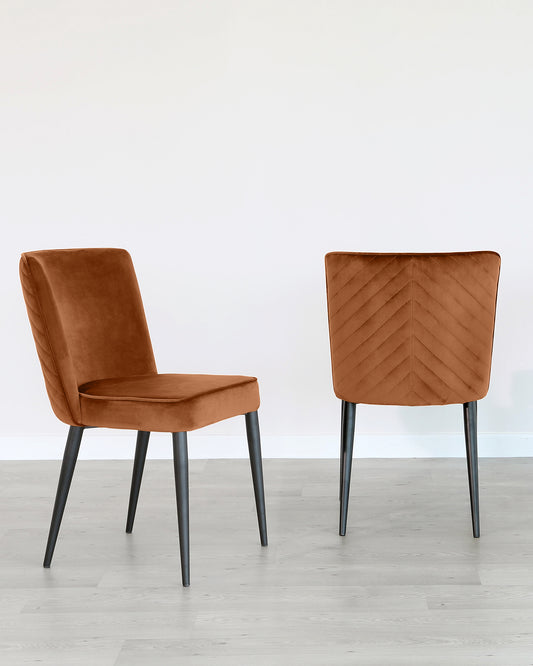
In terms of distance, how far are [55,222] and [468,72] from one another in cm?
168

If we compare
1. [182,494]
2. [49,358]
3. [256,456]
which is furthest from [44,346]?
[256,456]

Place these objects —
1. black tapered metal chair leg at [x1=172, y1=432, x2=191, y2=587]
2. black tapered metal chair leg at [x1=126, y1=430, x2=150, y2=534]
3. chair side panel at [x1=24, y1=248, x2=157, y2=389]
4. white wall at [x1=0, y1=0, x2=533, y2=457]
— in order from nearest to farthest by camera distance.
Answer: black tapered metal chair leg at [x1=172, y1=432, x2=191, y2=587] → chair side panel at [x1=24, y1=248, x2=157, y2=389] → black tapered metal chair leg at [x1=126, y1=430, x2=150, y2=534] → white wall at [x1=0, y1=0, x2=533, y2=457]

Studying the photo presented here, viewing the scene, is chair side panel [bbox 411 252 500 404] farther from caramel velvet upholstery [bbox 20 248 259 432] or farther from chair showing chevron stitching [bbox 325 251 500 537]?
caramel velvet upholstery [bbox 20 248 259 432]

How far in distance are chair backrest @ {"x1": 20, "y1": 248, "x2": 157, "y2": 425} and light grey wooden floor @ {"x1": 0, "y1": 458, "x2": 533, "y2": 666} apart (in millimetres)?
443

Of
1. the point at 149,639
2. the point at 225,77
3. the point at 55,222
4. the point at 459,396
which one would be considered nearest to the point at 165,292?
the point at 55,222

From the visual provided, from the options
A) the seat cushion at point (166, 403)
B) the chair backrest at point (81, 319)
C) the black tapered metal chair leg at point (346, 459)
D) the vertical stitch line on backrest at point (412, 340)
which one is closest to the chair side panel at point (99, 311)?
the chair backrest at point (81, 319)

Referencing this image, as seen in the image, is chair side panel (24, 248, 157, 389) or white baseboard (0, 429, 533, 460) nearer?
chair side panel (24, 248, 157, 389)

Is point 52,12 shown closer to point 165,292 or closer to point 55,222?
point 55,222

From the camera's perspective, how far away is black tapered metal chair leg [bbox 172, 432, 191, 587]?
6.73 ft

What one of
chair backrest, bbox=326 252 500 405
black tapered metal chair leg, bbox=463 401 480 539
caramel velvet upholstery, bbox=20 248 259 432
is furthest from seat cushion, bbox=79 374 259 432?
black tapered metal chair leg, bbox=463 401 480 539

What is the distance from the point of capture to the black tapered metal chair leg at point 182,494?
80.7 inches

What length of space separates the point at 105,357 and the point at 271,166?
122 cm

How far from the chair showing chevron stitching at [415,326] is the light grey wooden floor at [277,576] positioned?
201 millimetres

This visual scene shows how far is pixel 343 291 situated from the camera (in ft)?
7.66
